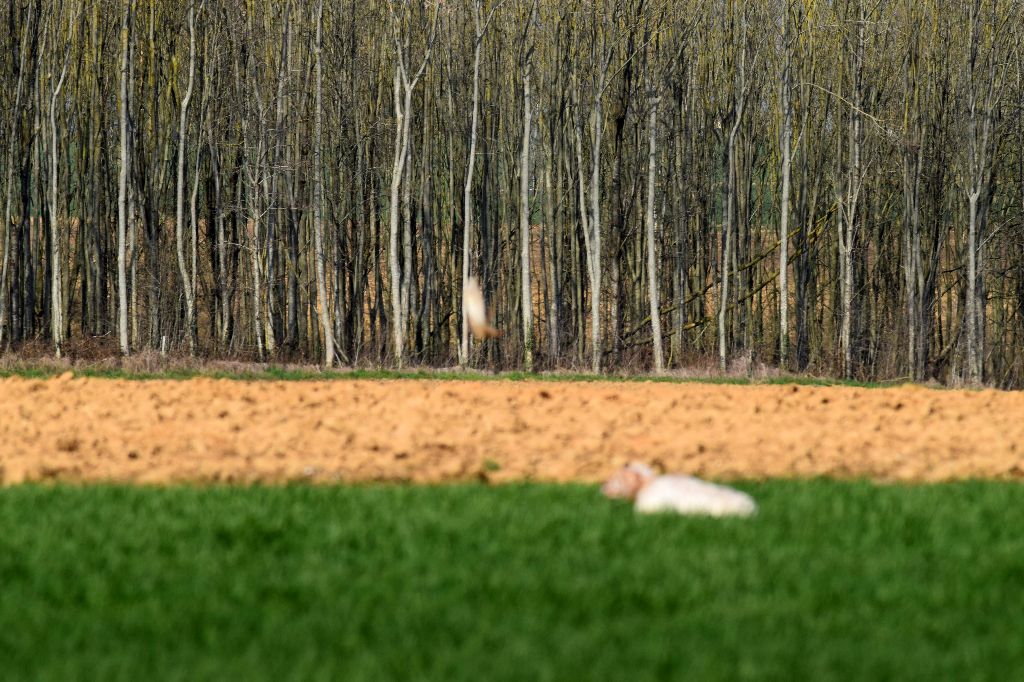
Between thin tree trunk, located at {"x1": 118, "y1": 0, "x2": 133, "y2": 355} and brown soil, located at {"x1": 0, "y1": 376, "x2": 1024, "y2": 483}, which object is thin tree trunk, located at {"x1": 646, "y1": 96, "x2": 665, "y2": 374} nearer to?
brown soil, located at {"x1": 0, "y1": 376, "x2": 1024, "y2": 483}

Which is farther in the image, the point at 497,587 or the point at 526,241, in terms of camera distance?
the point at 526,241

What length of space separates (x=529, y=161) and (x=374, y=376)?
9496 mm

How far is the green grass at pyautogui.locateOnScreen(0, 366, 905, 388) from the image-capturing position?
70.0 feet

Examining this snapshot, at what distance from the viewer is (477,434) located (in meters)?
12.0

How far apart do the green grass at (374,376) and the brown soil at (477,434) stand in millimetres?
4544

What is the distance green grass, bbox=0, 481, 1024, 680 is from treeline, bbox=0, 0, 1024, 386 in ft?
58.1

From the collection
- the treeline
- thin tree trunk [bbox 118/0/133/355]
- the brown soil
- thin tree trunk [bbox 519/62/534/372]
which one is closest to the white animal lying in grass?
the brown soil

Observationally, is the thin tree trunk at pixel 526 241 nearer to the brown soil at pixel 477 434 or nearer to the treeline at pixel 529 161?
the treeline at pixel 529 161

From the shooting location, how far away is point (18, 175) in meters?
29.4

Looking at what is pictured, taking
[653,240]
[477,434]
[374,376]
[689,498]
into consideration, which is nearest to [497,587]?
[689,498]

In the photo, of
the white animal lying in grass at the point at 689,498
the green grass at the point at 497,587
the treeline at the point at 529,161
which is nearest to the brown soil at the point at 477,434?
the green grass at the point at 497,587

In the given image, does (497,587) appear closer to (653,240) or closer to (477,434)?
(477,434)

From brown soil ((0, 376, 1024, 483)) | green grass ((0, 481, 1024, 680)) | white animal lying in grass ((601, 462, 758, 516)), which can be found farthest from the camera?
brown soil ((0, 376, 1024, 483))

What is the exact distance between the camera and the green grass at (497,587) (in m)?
5.11
